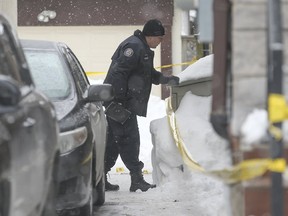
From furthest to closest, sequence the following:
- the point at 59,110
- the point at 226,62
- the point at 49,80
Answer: the point at 49,80 < the point at 59,110 < the point at 226,62

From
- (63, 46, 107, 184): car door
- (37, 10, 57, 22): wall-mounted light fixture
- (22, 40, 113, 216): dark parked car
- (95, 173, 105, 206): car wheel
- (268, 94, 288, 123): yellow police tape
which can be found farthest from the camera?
(37, 10, 57, 22): wall-mounted light fixture

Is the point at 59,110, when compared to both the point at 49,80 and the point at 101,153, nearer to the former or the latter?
the point at 49,80

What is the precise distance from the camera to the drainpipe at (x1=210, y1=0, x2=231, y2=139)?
15.7 ft

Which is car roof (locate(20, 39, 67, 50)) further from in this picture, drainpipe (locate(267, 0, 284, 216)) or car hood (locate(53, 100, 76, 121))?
drainpipe (locate(267, 0, 284, 216))

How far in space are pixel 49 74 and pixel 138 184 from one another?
2.81m

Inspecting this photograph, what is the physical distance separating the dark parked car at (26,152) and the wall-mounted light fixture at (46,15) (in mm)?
16932

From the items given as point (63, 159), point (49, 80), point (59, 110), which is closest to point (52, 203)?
point (63, 159)

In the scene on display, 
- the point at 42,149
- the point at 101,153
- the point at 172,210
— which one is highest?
the point at 42,149

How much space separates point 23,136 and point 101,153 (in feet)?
11.6

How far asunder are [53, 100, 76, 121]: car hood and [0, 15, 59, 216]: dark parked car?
1456mm

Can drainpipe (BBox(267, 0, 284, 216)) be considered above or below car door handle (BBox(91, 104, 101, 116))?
above

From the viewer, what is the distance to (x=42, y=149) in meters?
4.86

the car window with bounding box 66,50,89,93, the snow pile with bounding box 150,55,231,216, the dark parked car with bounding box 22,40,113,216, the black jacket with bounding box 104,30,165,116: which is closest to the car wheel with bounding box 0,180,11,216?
the dark parked car with bounding box 22,40,113,216

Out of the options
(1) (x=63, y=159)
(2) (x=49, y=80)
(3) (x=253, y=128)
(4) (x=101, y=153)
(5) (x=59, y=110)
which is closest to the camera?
(3) (x=253, y=128)
